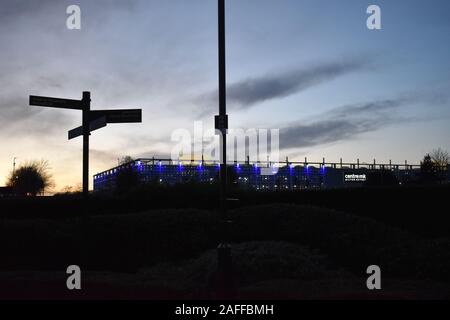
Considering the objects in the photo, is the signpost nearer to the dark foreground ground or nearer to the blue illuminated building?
the dark foreground ground

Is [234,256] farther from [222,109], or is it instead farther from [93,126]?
[222,109]

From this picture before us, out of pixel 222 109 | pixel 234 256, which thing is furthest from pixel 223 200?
pixel 234 256

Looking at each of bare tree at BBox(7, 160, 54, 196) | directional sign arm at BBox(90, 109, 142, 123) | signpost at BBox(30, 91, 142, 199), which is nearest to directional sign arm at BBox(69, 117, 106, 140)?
signpost at BBox(30, 91, 142, 199)

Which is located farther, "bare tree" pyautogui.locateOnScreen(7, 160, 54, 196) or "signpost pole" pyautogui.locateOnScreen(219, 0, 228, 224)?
"bare tree" pyautogui.locateOnScreen(7, 160, 54, 196)

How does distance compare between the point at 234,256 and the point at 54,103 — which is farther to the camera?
the point at 234,256

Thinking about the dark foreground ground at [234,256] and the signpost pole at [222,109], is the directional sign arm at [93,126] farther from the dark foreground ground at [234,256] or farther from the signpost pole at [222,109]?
the signpost pole at [222,109]

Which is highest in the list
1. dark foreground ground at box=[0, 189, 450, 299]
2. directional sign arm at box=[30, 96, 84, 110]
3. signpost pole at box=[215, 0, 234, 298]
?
directional sign arm at box=[30, 96, 84, 110]

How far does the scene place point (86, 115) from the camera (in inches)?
442

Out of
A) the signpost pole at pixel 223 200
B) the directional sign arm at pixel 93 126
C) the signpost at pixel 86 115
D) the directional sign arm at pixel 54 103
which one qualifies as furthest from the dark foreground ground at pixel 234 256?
the directional sign arm at pixel 54 103

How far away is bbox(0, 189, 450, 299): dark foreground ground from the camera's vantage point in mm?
9953

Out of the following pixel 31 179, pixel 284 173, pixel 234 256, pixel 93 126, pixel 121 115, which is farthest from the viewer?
pixel 284 173

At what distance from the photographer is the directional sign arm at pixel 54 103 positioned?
36.0 ft

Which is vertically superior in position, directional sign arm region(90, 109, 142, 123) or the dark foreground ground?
directional sign arm region(90, 109, 142, 123)

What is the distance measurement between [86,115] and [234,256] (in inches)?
208
